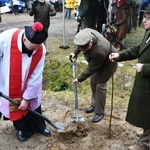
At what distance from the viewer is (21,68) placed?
10.2 feet

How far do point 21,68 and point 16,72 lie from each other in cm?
8

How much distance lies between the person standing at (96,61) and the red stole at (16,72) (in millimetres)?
634

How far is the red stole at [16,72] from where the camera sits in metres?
3.02

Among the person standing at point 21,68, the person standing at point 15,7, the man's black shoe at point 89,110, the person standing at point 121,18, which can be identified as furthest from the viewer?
the person standing at point 15,7

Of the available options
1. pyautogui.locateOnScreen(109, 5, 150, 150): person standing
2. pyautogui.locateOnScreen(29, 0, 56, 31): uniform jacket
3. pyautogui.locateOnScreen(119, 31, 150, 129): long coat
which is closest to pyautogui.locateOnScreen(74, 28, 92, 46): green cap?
pyautogui.locateOnScreen(109, 5, 150, 150): person standing

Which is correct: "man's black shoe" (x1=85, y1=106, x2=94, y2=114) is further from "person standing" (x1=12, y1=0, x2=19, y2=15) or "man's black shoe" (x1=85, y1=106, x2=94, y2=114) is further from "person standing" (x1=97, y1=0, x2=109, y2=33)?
"person standing" (x1=12, y1=0, x2=19, y2=15)

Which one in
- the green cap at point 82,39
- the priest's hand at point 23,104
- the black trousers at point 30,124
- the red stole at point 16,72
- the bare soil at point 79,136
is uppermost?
the green cap at point 82,39

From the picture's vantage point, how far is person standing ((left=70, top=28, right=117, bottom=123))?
11.4 ft

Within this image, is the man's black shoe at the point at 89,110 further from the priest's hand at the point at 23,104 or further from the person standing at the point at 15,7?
the person standing at the point at 15,7

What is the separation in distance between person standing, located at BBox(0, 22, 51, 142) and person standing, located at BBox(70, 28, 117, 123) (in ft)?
1.96

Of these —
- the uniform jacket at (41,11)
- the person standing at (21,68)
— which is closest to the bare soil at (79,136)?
the person standing at (21,68)

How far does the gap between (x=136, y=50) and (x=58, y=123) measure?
5.45 feet

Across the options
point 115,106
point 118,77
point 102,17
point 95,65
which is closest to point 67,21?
point 102,17

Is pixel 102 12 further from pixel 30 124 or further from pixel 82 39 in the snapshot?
pixel 30 124
